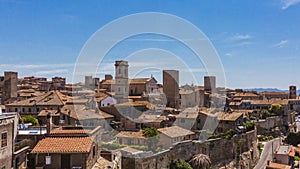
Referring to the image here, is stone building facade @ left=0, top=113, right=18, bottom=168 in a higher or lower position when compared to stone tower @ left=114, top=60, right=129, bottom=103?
lower

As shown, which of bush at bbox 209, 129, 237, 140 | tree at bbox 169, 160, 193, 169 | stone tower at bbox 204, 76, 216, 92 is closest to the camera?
tree at bbox 169, 160, 193, 169

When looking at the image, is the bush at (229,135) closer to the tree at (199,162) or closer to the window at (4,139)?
the tree at (199,162)

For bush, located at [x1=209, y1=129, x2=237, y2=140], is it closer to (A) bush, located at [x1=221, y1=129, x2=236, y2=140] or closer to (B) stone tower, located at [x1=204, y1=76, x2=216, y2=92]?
(A) bush, located at [x1=221, y1=129, x2=236, y2=140]

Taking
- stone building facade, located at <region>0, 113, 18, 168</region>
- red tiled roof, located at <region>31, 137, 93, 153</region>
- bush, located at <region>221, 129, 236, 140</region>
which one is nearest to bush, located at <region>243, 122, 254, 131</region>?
bush, located at <region>221, 129, 236, 140</region>

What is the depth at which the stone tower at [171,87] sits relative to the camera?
48.2m

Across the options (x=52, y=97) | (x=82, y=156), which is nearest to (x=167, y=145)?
(x=82, y=156)

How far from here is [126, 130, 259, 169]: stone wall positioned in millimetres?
20344

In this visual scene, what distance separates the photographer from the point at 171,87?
48906 mm

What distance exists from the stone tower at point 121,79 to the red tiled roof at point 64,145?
29883mm

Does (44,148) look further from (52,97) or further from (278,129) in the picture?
(278,129)

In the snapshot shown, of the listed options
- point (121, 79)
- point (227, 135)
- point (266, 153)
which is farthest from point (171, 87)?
point (227, 135)

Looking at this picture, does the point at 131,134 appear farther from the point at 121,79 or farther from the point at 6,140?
the point at 121,79

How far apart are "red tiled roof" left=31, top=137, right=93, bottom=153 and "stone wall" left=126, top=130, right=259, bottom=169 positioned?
406 centimetres

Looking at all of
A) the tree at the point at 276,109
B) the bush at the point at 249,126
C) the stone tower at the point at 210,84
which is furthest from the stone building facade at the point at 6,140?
the stone tower at the point at 210,84
